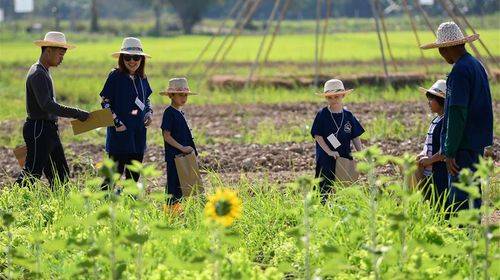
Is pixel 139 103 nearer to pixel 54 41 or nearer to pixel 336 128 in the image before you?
pixel 54 41

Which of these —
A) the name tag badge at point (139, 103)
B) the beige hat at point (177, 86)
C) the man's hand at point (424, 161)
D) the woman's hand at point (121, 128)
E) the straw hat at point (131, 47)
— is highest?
the straw hat at point (131, 47)

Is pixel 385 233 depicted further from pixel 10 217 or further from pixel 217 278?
pixel 10 217

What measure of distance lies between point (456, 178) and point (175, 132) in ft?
6.40

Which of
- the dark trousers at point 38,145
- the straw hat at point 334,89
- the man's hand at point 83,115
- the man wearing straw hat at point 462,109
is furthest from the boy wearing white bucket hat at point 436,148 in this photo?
the dark trousers at point 38,145

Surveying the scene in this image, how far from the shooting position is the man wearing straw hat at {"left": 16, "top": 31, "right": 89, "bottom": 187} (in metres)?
7.25

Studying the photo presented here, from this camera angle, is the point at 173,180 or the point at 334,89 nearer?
the point at 334,89

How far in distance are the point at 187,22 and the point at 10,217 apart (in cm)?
6664

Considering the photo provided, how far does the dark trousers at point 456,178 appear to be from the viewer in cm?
A: 593

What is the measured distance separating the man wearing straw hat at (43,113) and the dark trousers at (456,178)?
98.2 inches

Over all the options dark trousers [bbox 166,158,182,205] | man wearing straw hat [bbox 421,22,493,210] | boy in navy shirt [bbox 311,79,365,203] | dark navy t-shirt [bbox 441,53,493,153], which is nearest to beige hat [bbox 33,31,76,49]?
dark trousers [bbox 166,158,182,205]

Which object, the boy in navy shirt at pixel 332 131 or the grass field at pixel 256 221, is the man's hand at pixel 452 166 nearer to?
the grass field at pixel 256 221

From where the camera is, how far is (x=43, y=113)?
7387 mm

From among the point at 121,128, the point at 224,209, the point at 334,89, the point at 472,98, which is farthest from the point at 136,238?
the point at 121,128

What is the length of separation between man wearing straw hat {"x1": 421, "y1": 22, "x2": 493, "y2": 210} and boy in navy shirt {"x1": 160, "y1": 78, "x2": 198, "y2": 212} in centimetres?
177
